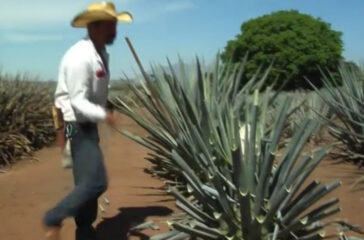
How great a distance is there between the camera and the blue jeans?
552 centimetres

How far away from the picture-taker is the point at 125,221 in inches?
271

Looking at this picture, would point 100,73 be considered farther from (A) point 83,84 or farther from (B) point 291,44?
(B) point 291,44

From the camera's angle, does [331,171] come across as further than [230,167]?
Yes

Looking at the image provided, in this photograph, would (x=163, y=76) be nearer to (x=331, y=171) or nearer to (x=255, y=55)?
(x=331, y=171)

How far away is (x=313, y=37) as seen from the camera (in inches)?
1227

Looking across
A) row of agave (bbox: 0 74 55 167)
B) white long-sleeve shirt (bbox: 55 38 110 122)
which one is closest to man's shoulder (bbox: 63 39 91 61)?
white long-sleeve shirt (bbox: 55 38 110 122)

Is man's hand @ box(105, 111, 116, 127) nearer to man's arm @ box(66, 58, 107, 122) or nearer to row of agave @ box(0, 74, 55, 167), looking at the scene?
man's arm @ box(66, 58, 107, 122)

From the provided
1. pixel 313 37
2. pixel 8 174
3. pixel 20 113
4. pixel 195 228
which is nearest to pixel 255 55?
pixel 313 37

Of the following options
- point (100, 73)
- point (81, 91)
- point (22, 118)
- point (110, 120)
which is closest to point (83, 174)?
point (110, 120)

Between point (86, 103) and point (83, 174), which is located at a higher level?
point (86, 103)

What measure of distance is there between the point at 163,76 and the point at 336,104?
3572 mm

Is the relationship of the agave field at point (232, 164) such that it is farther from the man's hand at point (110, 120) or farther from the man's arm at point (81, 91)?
the man's arm at point (81, 91)

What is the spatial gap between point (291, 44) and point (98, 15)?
2556 cm

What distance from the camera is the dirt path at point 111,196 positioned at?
6741 millimetres
